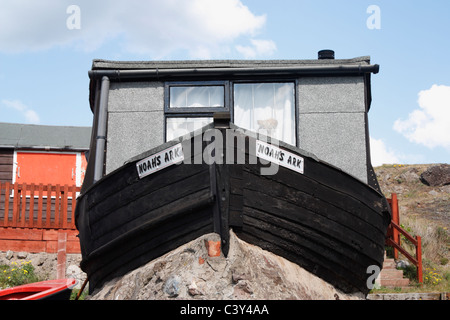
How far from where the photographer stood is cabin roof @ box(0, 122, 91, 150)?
18312 mm

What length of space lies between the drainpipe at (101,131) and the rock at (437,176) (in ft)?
63.3

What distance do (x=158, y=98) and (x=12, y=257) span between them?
6182 millimetres

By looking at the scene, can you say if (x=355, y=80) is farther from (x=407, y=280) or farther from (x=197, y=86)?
(x=407, y=280)

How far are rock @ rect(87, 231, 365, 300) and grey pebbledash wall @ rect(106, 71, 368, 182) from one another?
6.39ft

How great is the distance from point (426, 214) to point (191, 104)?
1443 cm

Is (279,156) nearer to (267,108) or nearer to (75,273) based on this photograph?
(267,108)

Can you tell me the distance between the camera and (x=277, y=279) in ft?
17.6

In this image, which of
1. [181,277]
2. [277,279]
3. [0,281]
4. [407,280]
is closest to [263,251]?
[277,279]

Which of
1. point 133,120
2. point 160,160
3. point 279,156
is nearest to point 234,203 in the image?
point 279,156

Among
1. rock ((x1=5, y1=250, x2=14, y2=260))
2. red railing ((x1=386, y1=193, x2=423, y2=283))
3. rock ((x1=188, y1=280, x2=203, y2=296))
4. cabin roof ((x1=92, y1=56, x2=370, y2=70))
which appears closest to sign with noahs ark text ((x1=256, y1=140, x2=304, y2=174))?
rock ((x1=188, y1=280, x2=203, y2=296))

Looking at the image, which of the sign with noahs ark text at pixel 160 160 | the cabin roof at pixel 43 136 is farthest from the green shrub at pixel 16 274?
the cabin roof at pixel 43 136

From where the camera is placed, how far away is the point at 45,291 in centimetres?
705

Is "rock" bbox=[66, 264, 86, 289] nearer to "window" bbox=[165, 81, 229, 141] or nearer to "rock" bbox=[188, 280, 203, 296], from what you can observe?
"window" bbox=[165, 81, 229, 141]

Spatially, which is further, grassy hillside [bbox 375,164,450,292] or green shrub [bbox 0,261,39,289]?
grassy hillside [bbox 375,164,450,292]
